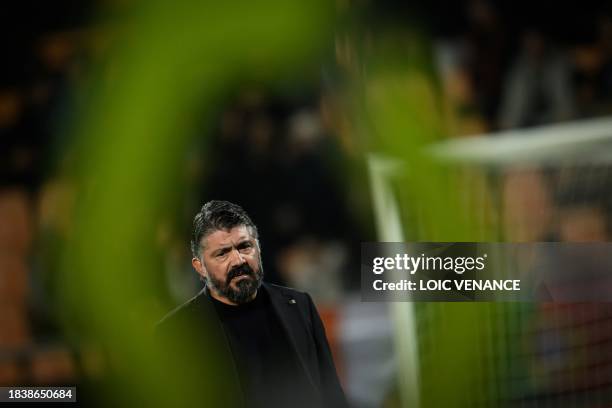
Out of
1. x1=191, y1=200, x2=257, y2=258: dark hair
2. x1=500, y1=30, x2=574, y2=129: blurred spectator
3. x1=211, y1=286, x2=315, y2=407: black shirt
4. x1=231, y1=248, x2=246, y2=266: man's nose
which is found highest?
x1=500, y1=30, x2=574, y2=129: blurred spectator

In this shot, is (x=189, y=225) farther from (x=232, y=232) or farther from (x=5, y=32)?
(x=5, y=32)

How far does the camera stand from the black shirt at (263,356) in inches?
95.3

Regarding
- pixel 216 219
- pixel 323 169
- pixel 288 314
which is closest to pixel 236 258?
pixel 216 219

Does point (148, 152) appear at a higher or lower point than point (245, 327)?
higher

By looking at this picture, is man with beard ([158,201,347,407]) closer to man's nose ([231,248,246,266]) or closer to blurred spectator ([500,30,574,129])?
man's nose ([231,248,246,266])

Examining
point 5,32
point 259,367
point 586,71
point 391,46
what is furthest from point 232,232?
point 586,71

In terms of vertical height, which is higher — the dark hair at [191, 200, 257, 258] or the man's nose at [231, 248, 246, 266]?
the dark hair at [191, 200, 257, 258]

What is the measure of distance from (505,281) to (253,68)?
3.47 ft

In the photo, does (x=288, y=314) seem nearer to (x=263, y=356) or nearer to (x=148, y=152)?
(x=263, y=356)

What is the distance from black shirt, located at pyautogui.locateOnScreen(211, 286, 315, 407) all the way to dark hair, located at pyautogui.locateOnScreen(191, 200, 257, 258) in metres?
0.20

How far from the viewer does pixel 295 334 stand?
2455 millimetres

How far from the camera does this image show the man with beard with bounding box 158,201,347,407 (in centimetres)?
243

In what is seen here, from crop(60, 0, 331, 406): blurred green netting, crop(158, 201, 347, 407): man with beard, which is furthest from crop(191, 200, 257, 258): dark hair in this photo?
crop(60, 0, 331, 406): blurred green netting

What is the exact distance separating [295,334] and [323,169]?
0.54 metres
